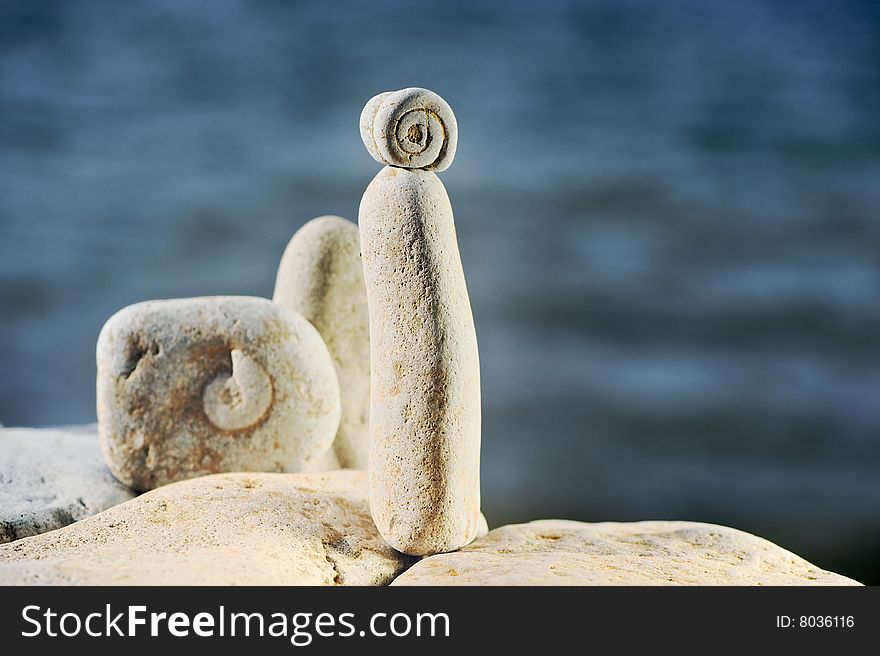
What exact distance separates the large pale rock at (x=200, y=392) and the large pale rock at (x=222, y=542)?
0.85 ft

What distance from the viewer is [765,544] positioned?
3.56 metres

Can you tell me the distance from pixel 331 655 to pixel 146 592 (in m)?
0.52

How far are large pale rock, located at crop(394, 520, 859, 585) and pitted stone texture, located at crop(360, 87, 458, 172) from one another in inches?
52.4

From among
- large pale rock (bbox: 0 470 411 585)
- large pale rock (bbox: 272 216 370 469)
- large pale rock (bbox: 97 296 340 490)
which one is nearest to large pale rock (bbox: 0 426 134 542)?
large pale rock (bbox: 97 296 340 490)

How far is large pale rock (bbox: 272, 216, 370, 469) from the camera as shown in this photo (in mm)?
4492

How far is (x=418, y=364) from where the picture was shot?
3117 millimetres

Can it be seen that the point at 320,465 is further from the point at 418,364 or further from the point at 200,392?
the point at 418,364

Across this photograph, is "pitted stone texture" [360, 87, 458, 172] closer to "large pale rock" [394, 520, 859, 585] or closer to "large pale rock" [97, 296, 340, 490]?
"large pale rock" [97, 296, 340, 490]

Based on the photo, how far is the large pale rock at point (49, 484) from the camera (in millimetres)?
3668

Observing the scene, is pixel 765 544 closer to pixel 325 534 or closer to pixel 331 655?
pixel 325 534

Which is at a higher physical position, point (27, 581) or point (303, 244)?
point (303, 244)

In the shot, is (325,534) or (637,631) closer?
(637,631)

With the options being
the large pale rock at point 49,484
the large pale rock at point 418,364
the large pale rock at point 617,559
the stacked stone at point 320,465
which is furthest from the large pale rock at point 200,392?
the large pale rock at point 617,559

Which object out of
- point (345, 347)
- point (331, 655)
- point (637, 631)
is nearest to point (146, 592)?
point (331, 655)
